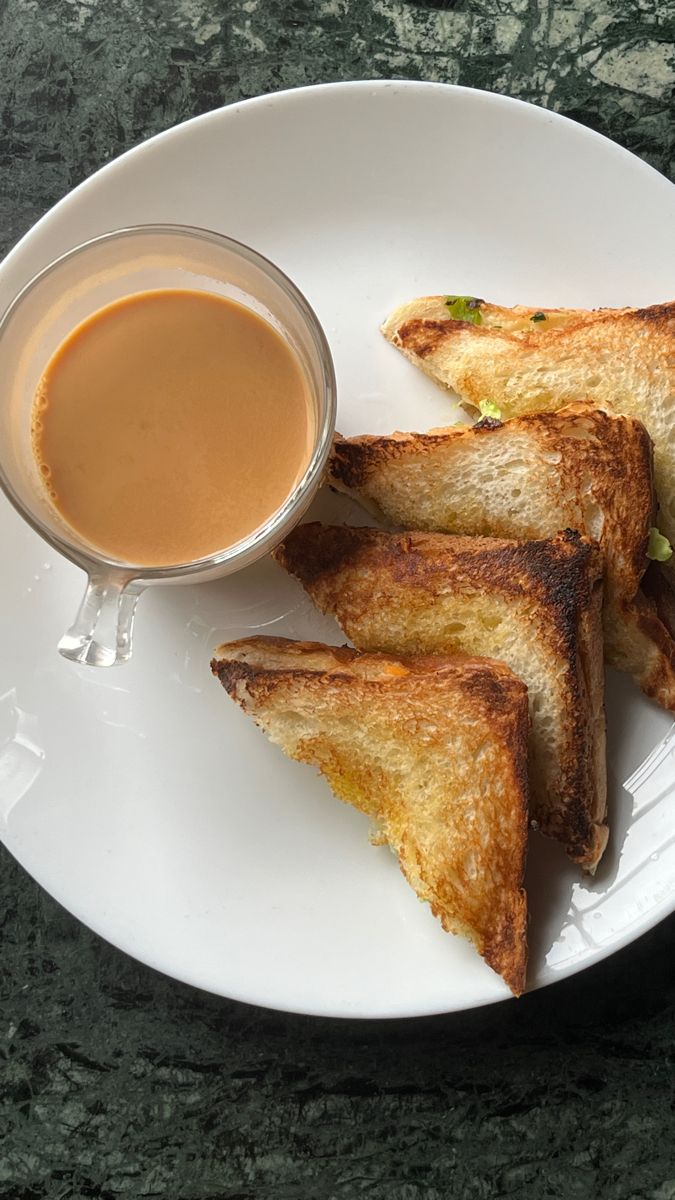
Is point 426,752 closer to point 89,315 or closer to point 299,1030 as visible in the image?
point 299,1030

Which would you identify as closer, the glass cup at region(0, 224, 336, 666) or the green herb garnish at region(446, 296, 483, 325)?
the glass cup at region(0, 224, 336, 666)

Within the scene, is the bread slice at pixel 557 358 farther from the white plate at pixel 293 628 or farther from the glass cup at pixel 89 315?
the glass cup at pixel 89 315

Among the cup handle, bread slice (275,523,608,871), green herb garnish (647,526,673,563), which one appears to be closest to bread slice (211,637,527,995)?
bread slice (275,523,608,871)

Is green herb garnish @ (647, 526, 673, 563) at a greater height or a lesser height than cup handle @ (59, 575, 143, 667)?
greater

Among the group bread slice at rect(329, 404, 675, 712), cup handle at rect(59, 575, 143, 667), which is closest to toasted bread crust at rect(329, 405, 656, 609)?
bread slice at rect(329, 404, 675, 712)

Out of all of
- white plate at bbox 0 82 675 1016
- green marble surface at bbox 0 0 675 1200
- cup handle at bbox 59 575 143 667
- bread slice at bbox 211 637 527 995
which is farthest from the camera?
green marble surface at bbox 0 0 675 1200

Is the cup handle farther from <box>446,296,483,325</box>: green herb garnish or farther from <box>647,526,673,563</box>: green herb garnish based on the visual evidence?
<box>647,526,673,563</box>: green herb garnish

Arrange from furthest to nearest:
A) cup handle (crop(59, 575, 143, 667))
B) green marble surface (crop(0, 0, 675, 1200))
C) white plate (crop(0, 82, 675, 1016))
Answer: green marble surface (crop(0, 0, 675, 1200)), white plate (crop(0, 82, 675, 1016)), cup handle (crop(59, 575, 143, 667))
